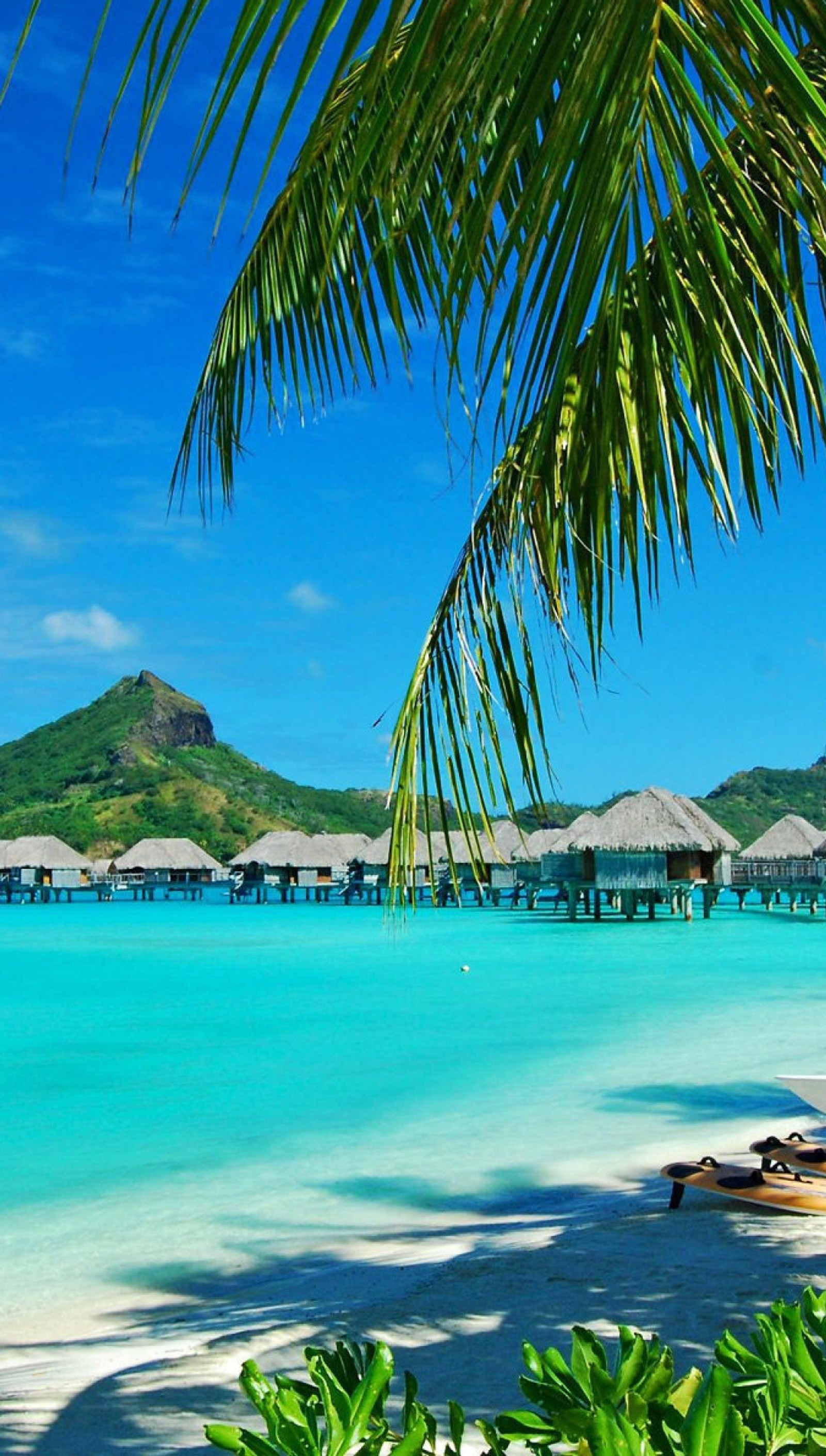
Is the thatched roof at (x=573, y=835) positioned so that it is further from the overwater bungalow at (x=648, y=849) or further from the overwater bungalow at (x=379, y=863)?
the overwater bungalow at (x=379, y=863)

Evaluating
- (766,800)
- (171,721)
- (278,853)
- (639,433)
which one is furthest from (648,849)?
(171,721)

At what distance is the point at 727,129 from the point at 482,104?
1.77 feet

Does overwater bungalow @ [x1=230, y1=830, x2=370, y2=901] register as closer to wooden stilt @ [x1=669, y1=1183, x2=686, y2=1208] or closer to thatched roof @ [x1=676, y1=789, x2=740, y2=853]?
thatched roof @ [x1=676, y1=789, x2=740, y2=853]

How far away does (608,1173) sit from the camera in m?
6.98

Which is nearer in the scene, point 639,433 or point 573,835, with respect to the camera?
point 639,433

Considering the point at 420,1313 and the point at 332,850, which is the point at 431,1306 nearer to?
the point at 420,1313

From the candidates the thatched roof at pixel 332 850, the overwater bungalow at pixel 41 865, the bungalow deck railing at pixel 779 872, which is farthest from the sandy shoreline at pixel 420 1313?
the overwater bungalow at pixel 41 865

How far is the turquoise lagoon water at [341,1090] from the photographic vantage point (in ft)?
21.6

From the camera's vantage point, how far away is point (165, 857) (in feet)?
169

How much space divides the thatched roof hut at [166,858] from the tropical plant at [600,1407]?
50.9 m

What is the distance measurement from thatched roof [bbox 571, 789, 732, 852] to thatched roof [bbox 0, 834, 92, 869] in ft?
84.0

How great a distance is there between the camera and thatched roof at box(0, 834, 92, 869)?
50625mm

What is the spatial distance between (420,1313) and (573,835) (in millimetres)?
30265

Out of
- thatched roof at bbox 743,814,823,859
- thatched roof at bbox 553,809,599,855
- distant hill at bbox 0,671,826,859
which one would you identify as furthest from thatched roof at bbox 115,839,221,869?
thatched roof at bbox 743,814,823,859
